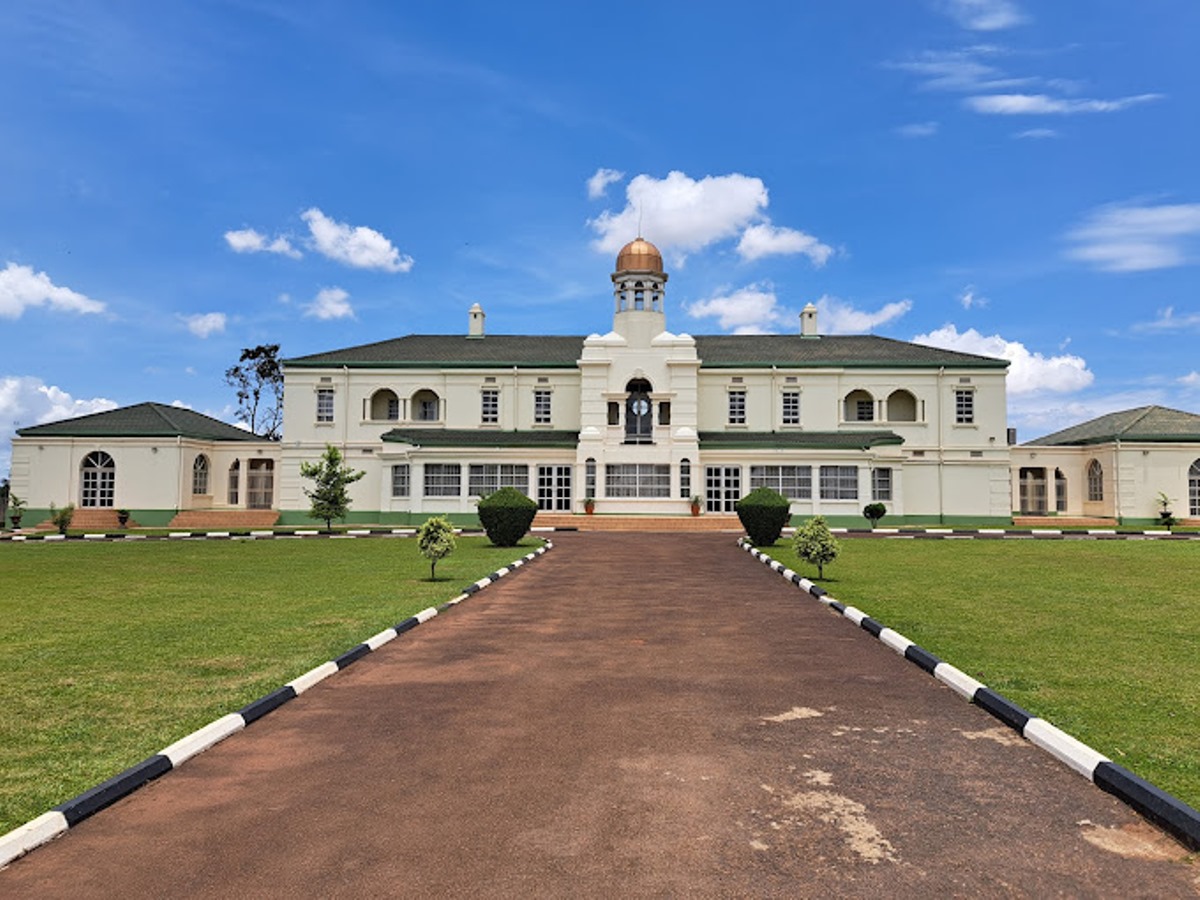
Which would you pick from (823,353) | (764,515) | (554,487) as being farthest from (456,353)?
(764,515)

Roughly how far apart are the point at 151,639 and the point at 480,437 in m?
33.1

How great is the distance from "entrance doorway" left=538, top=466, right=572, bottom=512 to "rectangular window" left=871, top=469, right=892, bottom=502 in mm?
15399

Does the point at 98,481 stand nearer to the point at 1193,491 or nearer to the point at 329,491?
the point at 329,491

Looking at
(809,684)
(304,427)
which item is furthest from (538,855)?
(304,427)

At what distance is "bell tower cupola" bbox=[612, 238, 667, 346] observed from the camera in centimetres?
4403

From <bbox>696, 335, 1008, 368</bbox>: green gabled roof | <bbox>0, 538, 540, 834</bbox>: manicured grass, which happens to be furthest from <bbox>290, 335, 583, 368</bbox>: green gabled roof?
<bbox>0, 538, 540, 834</bbox>: manicured grass

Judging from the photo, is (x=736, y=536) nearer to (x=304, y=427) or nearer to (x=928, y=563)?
(x=928, y=563)

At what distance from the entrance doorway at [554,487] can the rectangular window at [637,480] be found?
6.80 feet

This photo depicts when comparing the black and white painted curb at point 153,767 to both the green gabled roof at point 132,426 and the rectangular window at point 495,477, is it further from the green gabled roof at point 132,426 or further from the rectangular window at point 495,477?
the green gabled roof at point 132,426

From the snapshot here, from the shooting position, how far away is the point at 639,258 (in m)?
44.8

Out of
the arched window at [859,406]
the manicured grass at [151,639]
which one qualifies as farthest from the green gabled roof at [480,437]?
the manicured grass at [151,639]

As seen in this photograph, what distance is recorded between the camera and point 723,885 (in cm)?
396

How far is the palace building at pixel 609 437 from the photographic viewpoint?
41062mm

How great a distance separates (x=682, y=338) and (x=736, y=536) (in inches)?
574
